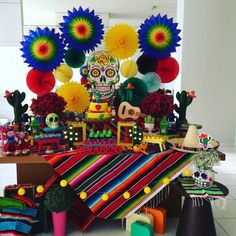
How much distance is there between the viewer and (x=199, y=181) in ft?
5.85

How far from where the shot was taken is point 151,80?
2271 millimetres

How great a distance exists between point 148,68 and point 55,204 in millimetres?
1200

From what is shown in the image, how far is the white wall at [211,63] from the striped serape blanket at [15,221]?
320cm

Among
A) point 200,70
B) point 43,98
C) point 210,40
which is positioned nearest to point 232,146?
point 200,70

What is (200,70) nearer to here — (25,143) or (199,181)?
(199,181)

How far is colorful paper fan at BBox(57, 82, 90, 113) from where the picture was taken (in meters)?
2.15

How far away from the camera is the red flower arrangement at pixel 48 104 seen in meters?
1.96

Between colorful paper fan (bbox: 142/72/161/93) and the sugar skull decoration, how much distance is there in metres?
0.24

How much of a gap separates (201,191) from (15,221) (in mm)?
1149

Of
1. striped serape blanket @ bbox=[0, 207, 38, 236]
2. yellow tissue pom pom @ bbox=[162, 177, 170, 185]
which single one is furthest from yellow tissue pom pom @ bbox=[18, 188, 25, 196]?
yellow tissue pom pom @ bbox=[162, 177, 170, 185]

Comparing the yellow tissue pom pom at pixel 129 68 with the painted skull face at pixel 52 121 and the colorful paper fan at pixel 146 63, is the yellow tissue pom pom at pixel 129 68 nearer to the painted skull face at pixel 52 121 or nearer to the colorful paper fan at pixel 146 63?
the colorful paper fan at pixel 146 63

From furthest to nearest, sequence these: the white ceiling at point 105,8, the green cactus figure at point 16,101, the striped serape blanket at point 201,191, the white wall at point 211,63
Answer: the white ceiling at point 105,8
the white wall at point 211,63
the green cactus figure at point 16,101
the striped serape blanket at point 201,191

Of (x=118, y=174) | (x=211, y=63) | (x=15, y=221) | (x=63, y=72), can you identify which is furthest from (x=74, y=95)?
(x=211, y=63)

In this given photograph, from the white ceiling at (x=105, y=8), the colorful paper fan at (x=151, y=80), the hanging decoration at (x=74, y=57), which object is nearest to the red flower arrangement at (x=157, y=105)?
the colorful paper fan at (x=151, y=80)
